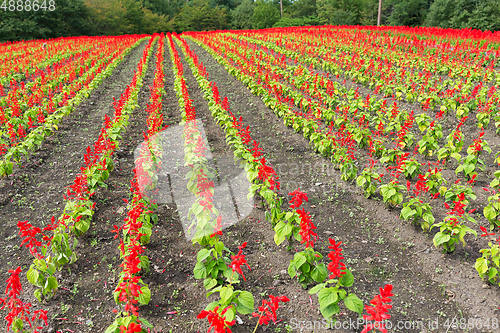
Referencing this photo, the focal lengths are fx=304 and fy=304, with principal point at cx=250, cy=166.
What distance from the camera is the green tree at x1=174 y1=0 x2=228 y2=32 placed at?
60769mm

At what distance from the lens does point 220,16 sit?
61.5 metres

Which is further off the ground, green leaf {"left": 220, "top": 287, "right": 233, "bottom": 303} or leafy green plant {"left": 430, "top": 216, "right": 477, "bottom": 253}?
leafy green plant {"left": 430, "top": 216, "right": 477, "bottom": 253}

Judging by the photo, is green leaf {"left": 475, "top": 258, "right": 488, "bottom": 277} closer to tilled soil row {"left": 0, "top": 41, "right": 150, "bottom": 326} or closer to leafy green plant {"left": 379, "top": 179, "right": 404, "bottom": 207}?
leafy green plant {"left": 379, "top": 179, "right": 404, "bottom": 207}

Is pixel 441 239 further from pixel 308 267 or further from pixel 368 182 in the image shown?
pixel 308 267

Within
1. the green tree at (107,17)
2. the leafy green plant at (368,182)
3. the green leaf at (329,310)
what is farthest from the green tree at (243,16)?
the green leaf at (329,310)

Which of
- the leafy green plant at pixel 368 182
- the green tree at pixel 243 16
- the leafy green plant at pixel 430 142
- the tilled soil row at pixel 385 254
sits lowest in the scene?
the tilled soil row at pixel 385 254

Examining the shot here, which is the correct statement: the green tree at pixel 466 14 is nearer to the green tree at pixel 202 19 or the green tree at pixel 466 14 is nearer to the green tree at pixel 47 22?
the green tree at pixel 202 19

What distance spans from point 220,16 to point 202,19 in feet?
12.1

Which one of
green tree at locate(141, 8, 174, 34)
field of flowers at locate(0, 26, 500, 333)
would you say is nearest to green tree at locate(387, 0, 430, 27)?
green tree at locate(141, 8, 174, 34)

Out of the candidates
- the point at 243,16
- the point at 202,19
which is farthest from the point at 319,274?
the point at 243,16

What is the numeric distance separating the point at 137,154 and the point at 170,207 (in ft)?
8.37

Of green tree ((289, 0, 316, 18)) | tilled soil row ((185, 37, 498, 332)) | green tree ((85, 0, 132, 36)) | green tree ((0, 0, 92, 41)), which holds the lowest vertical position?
tilled soil row ((185, 37, 498, 332))

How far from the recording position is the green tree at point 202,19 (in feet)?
199

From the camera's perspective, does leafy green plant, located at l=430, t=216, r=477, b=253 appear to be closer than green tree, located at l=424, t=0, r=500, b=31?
Yes
